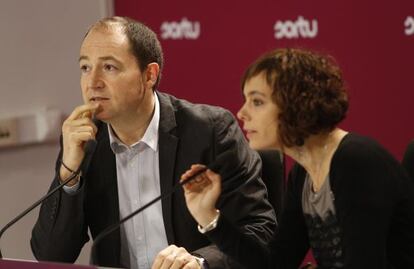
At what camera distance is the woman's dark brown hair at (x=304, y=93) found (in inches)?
74.2

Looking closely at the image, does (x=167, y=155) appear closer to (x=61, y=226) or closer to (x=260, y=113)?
(x=61, y=226)

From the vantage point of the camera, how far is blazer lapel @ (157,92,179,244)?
2.44m

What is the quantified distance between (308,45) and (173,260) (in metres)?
1.73

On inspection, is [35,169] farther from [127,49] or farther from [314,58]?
[314,58]

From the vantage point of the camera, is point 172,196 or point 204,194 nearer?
point 204,194

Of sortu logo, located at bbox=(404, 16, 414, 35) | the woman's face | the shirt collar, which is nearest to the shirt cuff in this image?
the shirt collar

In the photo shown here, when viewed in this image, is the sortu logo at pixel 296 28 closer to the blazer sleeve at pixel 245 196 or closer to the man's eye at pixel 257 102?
the blazer sleeve at pixel 245 196

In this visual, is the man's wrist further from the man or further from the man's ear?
the man's ear

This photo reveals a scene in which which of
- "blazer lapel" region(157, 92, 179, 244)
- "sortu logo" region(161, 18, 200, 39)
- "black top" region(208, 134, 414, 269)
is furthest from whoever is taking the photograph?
"sortu logo" region(161, 18, 200, 39)

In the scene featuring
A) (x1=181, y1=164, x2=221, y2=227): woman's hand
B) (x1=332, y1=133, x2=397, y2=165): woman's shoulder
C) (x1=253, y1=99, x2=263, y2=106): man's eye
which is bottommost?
(x1=181, y1=164, x2=221, y2=227): woman's hand

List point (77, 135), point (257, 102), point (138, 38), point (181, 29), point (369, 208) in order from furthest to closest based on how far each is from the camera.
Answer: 1. point (181, 29)
2. point (138, 38)
3. point (77, 135)
4. point (257, 102)
5. point (369, 208)

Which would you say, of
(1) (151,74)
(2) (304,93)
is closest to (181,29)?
(1) (151,74)

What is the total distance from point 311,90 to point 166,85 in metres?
2.12

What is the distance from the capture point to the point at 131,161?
251 centimetres
